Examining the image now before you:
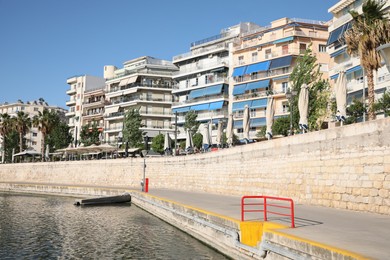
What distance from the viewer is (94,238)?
1597 cm

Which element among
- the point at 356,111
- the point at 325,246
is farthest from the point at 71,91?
the point at 325,246

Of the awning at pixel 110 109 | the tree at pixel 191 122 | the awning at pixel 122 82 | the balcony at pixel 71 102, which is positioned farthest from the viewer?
the balcony at pixel 71 102

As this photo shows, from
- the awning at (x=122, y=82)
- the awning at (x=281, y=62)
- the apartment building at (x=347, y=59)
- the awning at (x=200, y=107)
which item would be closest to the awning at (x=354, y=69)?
Result: the apartment building at (x=347, y=59)

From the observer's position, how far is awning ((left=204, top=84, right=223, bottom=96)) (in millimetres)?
62431

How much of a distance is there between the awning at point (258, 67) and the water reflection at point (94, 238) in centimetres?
3753

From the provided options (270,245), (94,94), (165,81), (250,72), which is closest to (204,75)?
(250,72)

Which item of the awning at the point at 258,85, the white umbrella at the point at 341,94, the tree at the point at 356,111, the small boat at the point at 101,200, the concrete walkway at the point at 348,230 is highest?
the awning at the point at 258,85

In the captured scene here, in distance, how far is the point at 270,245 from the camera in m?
9.28

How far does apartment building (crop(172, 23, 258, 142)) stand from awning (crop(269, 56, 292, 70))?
9437 mm

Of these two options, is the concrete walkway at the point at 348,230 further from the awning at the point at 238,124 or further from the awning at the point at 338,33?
the awning at the point at 238,124

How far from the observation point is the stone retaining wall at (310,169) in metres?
13.2

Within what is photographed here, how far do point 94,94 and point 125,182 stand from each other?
169 ft

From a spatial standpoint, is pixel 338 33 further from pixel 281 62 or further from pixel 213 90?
pixel 213 90

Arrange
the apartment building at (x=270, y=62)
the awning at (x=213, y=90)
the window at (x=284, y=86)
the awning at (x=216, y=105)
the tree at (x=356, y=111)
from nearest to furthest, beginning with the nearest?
1. the tree at (x=356, y=111)
2. the apartment building at (x=270, y=62)
3. the window at (x=284, y=86)
4. the awning at (x=216, y=105)
5. the awning at (x=213, y=90)
